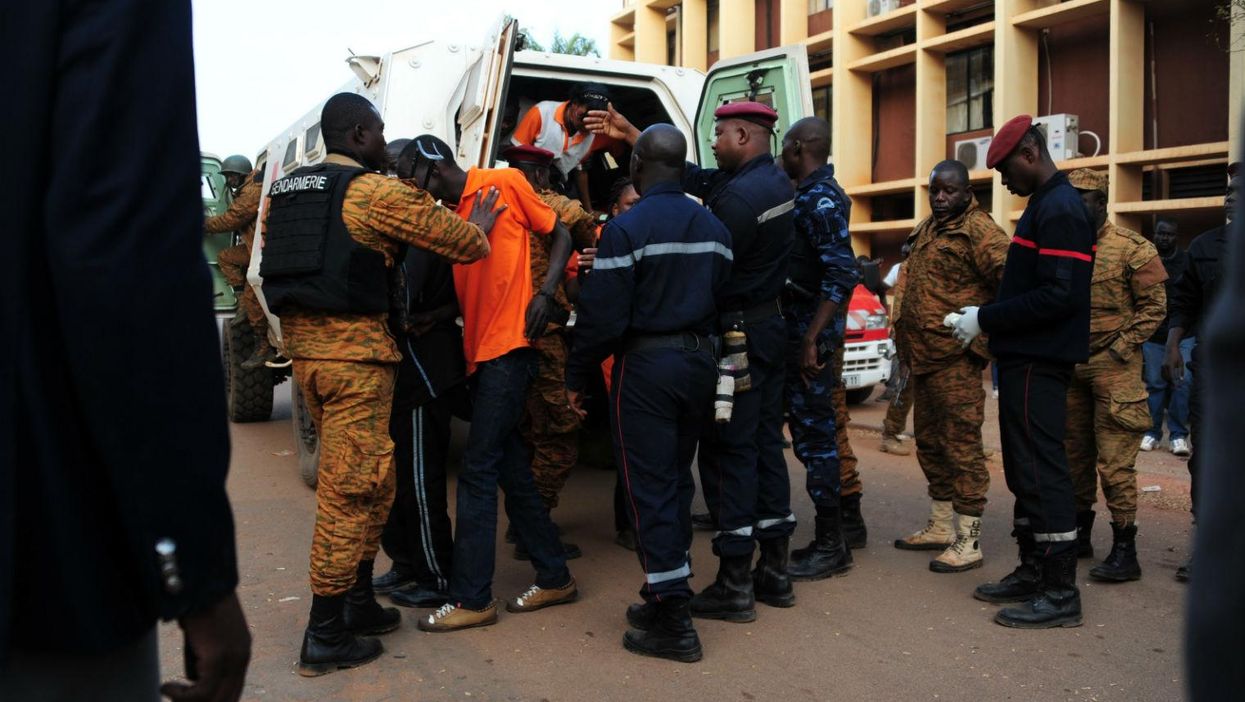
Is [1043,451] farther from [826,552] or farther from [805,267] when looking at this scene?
[805,267]

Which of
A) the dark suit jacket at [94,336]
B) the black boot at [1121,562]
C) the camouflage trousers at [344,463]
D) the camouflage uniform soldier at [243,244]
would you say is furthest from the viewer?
the camouflage uniform soldier at [243,244]

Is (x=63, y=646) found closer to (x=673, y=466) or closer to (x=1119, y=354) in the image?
(x=673, y=466)

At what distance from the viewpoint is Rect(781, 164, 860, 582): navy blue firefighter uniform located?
16.5 feet

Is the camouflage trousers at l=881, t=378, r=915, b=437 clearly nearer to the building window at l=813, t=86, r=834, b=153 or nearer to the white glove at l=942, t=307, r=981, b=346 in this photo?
the white glove at l=942, t=307, r=981, b=346

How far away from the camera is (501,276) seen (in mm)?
4449

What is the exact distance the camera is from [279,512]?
6312 mm

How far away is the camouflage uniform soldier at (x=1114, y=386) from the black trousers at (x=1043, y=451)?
2.36 ft

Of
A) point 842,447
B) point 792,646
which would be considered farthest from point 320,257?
point 842,447

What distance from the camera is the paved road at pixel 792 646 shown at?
3695mm

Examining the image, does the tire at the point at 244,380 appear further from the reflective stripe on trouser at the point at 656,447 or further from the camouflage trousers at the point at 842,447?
the reflective stripe on trouser at the point at 656,447

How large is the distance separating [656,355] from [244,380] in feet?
21.2

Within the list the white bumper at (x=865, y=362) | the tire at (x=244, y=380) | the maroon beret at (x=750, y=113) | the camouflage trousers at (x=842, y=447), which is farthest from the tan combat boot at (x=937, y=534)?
the tire at (x=244, y=380)

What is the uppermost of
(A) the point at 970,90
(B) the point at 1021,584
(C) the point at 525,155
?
(A) the point at 970,90

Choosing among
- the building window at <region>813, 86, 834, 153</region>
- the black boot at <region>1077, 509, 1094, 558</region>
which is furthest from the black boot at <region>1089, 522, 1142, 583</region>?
the building window at <region>813, 86, 834, 153</region>
